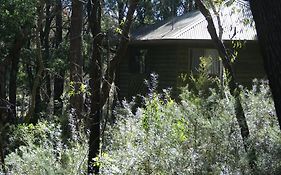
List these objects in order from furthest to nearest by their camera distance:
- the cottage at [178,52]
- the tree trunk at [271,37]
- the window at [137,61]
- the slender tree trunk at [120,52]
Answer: the window at [137,61], the cottage at [178,52], the slender tree trunk at [120,52], the tree trunk at [271,37]

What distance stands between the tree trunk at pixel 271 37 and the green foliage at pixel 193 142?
0.97 metres

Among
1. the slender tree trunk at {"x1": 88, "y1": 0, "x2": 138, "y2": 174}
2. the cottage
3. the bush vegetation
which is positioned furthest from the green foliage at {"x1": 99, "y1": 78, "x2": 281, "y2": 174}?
the cottage

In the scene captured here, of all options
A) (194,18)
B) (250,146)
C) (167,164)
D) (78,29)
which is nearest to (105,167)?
(167,164)

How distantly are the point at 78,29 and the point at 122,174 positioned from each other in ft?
29.8

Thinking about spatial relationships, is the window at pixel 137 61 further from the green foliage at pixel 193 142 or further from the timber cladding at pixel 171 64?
the green foliage at pixel 193 142

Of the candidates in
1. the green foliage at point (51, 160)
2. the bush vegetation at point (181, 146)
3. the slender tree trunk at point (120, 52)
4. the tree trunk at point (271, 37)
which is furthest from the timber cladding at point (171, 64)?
the tree trunk at point (271, 37)

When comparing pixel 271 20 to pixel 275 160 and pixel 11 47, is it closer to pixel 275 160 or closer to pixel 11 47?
pixel 275 160

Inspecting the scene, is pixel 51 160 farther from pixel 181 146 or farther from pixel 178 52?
pixel 178 52

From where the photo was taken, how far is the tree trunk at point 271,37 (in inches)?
144

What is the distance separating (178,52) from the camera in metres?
20.3

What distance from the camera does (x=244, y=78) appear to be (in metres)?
19.1

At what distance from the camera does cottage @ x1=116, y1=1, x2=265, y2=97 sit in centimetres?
1869

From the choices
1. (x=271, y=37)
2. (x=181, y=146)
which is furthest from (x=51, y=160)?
(x=271, y=37)

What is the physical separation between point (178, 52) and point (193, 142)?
15.7 meters
